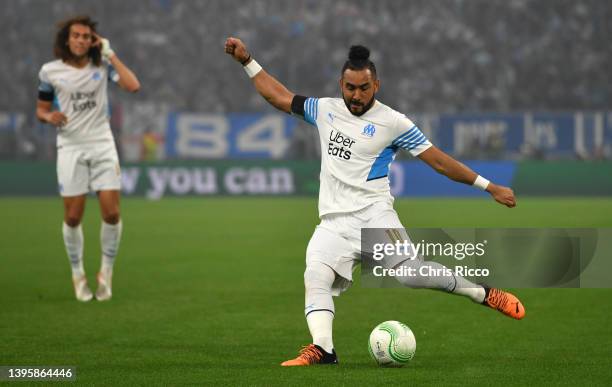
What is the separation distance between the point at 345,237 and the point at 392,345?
740mm

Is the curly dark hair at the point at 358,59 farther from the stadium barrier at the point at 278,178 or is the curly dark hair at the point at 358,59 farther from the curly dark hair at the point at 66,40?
the stadium barrier at the point at 278,178

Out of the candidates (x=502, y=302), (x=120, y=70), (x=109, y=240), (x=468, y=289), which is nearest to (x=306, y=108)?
(x=468, y=289)

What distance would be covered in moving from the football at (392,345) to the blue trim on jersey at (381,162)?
3.12 ft

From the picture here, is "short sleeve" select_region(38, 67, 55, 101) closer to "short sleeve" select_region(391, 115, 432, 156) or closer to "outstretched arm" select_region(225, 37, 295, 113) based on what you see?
"outstretched arm" select_region(225, 37, 295, 113)

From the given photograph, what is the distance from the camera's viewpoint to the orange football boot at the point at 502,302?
7258 millimetres

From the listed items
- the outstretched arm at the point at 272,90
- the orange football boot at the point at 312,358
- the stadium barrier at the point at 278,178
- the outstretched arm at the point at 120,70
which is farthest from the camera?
the stadium barrier at the point at 278,178

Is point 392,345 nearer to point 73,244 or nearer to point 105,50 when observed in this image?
point 73,244

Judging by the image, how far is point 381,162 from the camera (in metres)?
7.08

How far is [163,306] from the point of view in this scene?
10.1 meters

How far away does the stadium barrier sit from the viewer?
88.9 ft

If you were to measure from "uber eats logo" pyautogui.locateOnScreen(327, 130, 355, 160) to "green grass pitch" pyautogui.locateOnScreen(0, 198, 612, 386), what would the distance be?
129 cm

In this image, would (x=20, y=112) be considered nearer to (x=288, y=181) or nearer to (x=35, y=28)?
(x=35, y=28)
